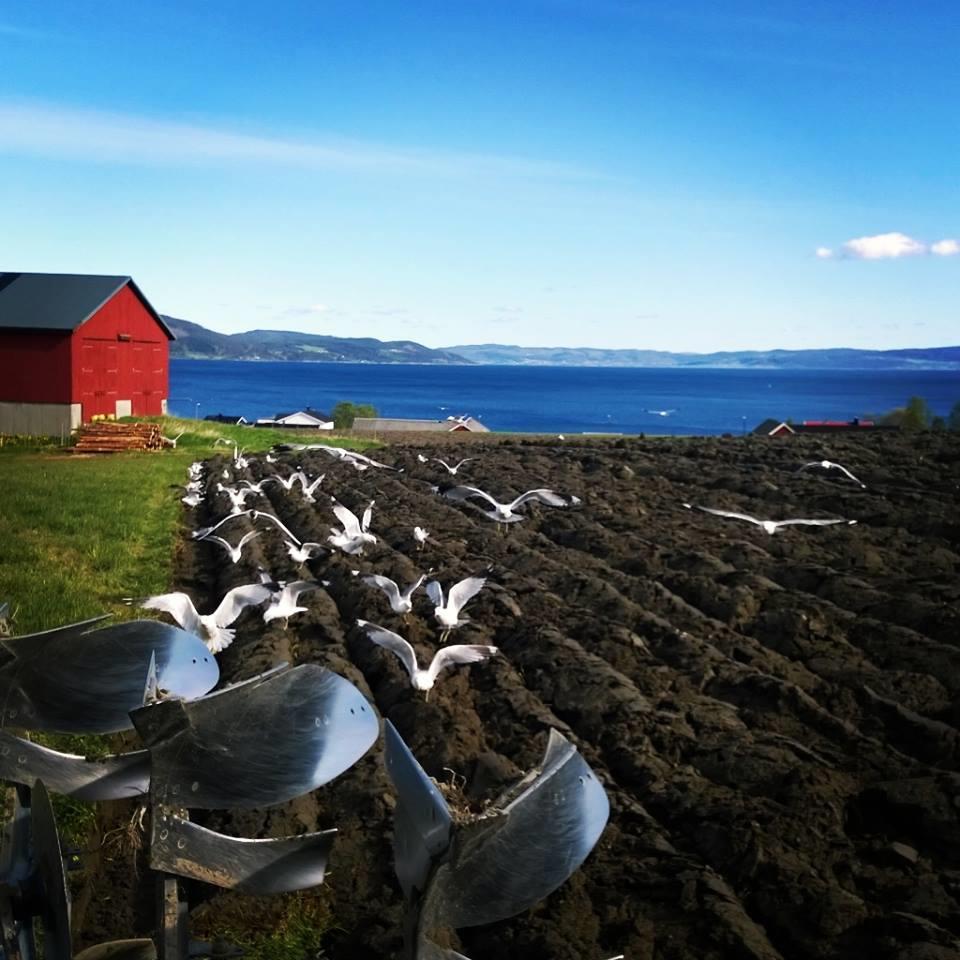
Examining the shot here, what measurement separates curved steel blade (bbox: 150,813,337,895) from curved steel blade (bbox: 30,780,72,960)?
0.25 m

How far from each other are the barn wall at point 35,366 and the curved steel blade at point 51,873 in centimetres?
2473

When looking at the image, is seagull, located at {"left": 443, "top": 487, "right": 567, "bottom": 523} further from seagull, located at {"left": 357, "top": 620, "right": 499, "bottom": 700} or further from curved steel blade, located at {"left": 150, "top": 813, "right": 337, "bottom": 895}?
curved steel blade, located at {"left": 150, "top": 813, "right": 337, "bottom": 895}

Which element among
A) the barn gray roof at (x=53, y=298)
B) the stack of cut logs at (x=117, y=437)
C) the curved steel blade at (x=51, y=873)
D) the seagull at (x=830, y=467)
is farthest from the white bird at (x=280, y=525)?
the barn gray roof at (x=53, y=298)

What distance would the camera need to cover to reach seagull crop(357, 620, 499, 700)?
5.72 m

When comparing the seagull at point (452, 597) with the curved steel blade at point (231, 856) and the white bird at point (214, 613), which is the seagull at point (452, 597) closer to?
the white bird at point (214, 613)

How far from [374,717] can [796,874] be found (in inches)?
115

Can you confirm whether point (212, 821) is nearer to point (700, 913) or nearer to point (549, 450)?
point (700, 913)

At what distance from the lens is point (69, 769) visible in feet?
Result: 8.58

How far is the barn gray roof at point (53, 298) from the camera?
83.7 feet

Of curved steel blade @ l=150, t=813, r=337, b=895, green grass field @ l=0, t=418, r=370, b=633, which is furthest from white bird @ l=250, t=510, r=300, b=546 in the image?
curved steel blade @ l=150, t=813, r=337, b=895

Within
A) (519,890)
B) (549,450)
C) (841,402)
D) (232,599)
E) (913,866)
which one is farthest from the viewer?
(841,402)

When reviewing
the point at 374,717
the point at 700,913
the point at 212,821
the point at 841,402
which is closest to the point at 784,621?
the point at 700,913

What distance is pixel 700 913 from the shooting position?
4277mm

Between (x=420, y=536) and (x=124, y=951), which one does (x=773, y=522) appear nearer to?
(x=420, y=536)
